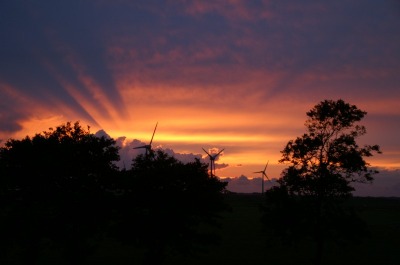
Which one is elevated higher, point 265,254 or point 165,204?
point 165,204

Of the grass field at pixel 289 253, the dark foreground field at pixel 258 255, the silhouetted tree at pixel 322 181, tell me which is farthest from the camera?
the grass field at pixel 289 253

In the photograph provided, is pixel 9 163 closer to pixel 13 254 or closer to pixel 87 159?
pixel 87 159

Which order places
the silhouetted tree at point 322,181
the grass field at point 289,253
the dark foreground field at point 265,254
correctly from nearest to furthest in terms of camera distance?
the silhouetted tree at point 322,181 < the dark foreground field at point 265,254 < the grass field at point 289,253

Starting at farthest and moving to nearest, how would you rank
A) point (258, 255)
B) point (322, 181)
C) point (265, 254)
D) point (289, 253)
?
point (289, 253) → point (265, 254) → point (258, 255) → point (322, 181)

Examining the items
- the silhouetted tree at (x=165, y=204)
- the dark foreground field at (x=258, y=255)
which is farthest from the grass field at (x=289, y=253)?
the silhouetted tree at (x=165, y=204)

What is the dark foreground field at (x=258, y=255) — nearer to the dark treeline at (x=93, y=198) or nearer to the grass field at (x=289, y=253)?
the grass field at (x=289, y=253)

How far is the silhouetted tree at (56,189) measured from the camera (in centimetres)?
4534

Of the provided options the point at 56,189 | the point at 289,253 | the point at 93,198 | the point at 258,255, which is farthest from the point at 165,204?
the point at 289,253

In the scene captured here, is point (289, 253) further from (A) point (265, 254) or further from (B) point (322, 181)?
(B) point (322, 181)

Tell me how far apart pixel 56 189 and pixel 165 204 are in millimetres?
12810

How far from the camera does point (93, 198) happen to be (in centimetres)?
4722

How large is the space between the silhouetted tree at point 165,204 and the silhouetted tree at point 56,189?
147 inches

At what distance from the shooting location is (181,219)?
4328 centimetres

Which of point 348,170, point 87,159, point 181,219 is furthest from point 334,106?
point 87,159
